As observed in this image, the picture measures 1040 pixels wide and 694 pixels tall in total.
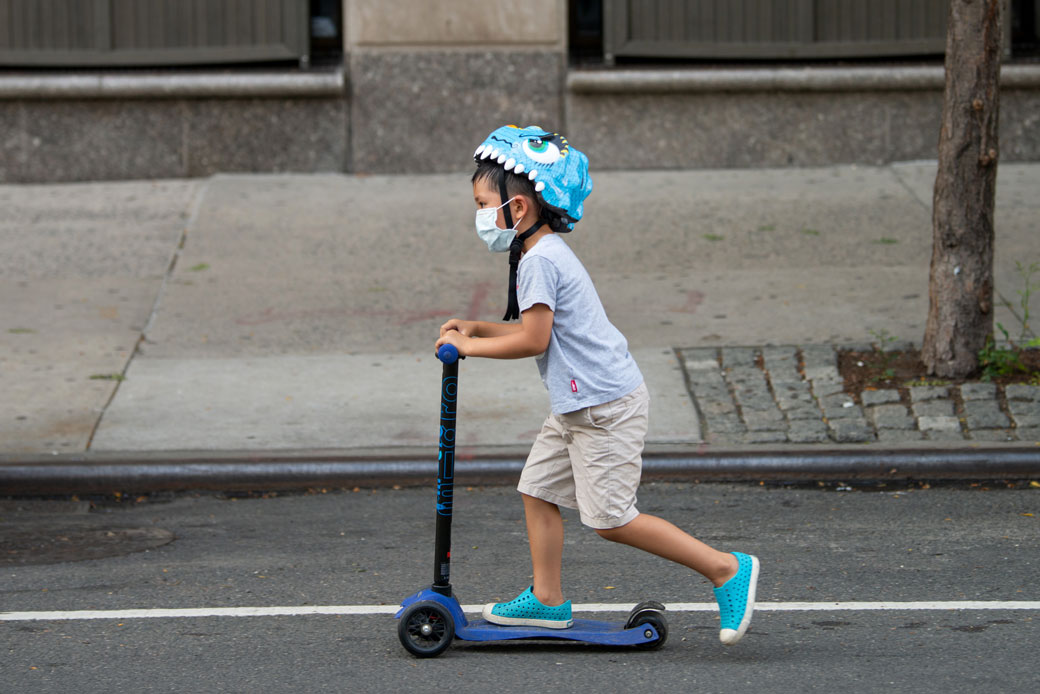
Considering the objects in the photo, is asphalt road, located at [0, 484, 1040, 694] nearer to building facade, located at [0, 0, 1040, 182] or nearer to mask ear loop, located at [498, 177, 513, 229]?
mask ear loop, located at [498, 177, 513, 229]

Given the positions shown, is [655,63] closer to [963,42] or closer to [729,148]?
[729,148]

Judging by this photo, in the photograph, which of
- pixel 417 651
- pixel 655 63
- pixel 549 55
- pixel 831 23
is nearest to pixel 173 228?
pixel 549 55

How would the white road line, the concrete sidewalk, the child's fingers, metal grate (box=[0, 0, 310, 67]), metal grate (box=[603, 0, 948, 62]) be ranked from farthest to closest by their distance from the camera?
metal grate (box=[603, 0, 948, 62]), metal grate (box=[0, 0, 310, 67]), the concrete sidewalk, the white road line, the child's fingers

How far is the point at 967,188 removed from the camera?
731 cm

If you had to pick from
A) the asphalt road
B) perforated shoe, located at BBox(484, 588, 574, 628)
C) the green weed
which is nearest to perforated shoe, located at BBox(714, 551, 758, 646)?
the asphalt road

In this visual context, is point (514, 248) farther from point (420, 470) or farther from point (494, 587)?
point (420, 470)

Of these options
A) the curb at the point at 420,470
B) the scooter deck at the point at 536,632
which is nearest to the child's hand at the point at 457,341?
the scooter deck at the point at 536,632

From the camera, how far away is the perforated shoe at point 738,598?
429 centimetres

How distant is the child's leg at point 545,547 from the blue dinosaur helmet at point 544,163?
961 millimetres

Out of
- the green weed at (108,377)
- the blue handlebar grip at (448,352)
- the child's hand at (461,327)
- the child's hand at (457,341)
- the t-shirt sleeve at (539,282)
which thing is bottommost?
the green weed at (108,377)

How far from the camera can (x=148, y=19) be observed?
12195mm

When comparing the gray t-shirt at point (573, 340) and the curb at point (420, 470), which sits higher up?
the gray t-shirt at point (573, 340)

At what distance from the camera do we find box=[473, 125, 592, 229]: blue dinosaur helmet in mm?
4211

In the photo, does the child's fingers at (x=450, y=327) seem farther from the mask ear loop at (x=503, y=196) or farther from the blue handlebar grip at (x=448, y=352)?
the mask ear loop at (x=503, y=196)
